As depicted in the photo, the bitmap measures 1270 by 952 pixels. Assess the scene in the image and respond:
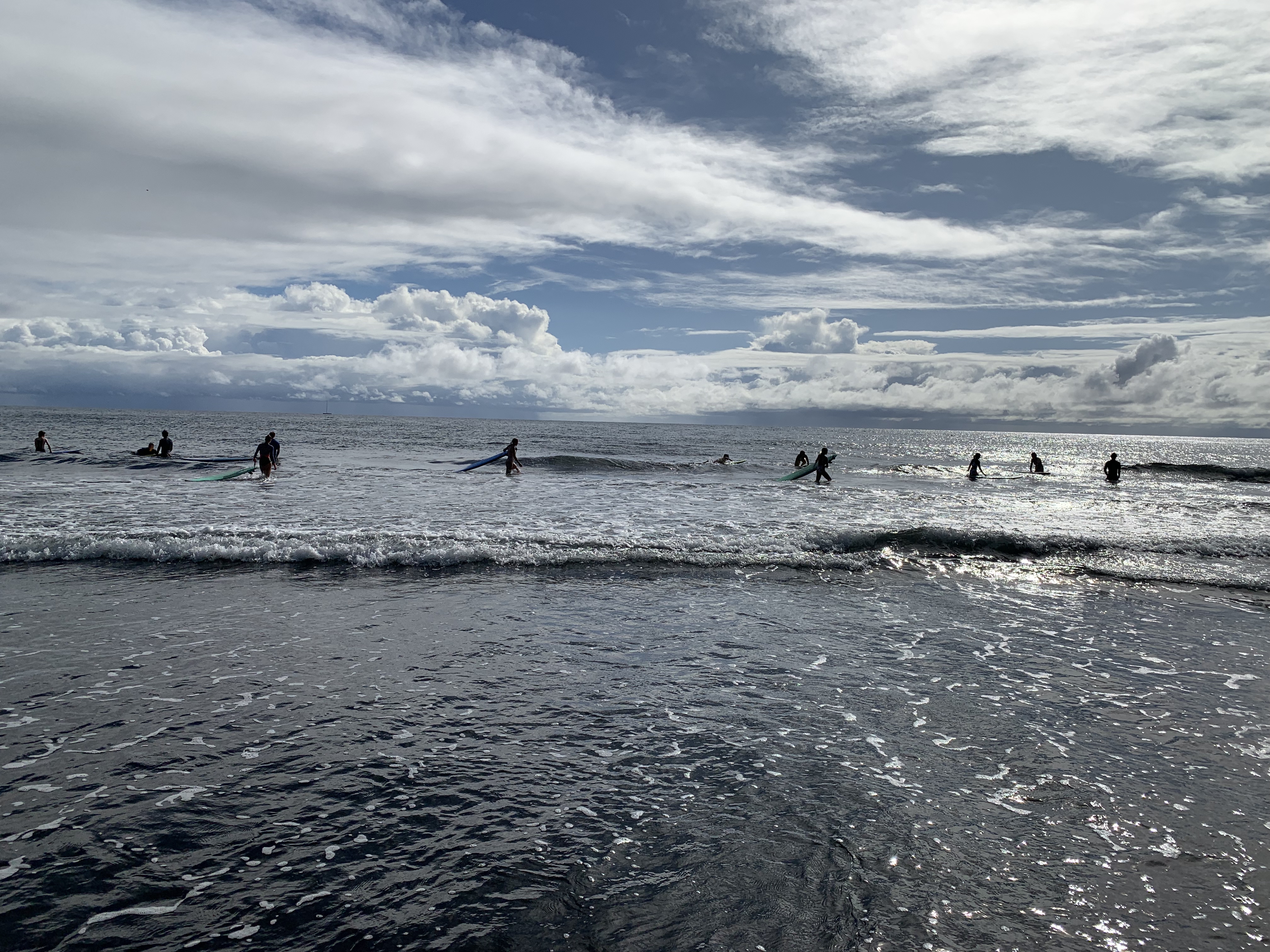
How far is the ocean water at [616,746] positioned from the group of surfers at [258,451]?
1454cm

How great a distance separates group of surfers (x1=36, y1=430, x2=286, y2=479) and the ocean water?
1454 centimetres

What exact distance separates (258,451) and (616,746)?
94.3ft

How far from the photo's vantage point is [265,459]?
1148 inches

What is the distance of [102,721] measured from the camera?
6125mm

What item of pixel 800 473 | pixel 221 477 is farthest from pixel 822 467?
pixel 221 477

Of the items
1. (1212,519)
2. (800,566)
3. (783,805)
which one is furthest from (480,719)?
(1212,519)

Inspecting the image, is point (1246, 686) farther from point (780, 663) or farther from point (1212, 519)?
point (1212, 519)

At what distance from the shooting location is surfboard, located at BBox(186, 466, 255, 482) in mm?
27219

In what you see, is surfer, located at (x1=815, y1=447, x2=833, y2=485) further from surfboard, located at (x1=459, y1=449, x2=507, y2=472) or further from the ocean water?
the ocean water

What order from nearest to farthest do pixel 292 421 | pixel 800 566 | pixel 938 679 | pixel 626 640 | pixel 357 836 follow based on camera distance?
pixel 357 836 → pixel 938 679 → pixel 626 640 → pixel 800 566 → pixel 292 421

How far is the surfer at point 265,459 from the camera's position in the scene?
29.2 meters

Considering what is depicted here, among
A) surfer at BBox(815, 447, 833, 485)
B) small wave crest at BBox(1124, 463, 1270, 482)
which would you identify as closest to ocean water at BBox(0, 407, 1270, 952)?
surfer at BBox(815, 447, 833, 485)

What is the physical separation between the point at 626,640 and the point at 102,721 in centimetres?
553

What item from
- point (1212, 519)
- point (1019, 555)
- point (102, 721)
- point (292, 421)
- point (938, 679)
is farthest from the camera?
point (292, 421)
